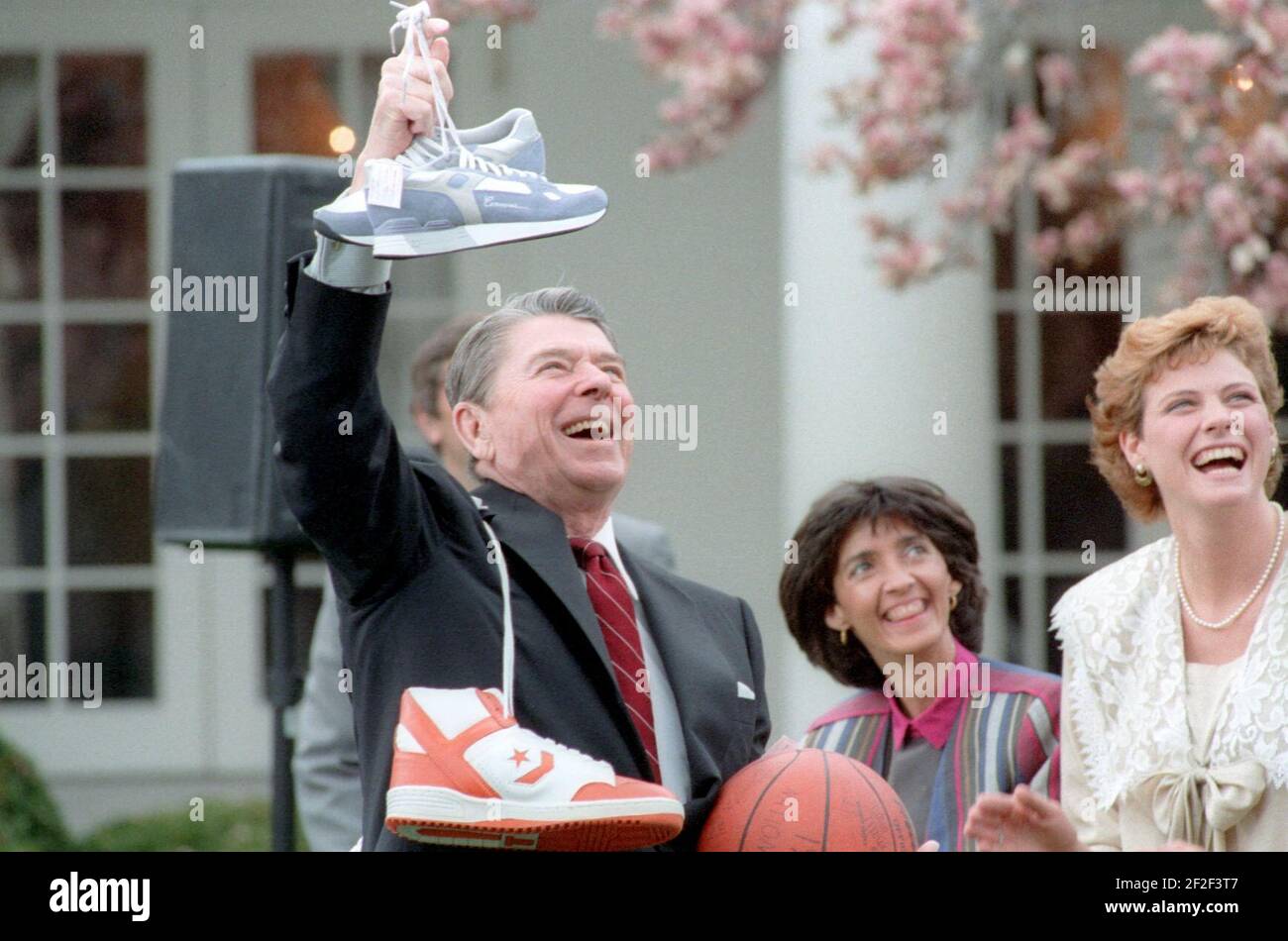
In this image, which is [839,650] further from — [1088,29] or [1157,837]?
[1088,29]

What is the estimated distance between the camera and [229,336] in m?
4.38

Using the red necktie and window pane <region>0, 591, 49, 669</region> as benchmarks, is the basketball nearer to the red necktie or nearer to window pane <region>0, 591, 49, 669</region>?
the red necktie

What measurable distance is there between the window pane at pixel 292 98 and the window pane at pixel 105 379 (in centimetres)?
96

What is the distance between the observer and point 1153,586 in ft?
10.1

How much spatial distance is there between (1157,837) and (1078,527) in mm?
5113

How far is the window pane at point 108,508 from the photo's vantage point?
799cm

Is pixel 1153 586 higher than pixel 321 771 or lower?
higher

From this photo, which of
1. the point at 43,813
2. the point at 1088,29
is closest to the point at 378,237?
the point at 1088,29

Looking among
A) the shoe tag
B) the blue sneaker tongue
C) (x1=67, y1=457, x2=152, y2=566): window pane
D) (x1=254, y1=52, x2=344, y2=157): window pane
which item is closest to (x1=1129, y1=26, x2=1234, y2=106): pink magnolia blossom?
the blue sneaker tongue

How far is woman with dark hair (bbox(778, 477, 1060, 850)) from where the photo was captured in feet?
11.0

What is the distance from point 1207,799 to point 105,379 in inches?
238

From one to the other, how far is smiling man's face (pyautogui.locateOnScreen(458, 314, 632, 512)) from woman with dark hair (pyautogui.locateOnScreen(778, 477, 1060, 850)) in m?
0.72

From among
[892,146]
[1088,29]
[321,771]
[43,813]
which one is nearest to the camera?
[321,771]

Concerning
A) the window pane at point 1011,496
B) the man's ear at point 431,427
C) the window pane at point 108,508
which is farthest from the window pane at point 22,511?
the man's ear at point 431,427
